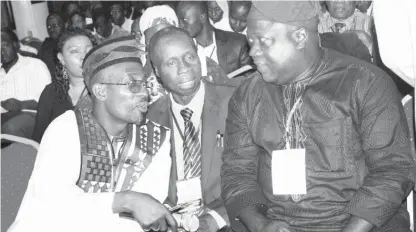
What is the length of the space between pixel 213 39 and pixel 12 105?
217 cm

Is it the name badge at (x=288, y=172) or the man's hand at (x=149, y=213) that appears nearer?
the man's hand at (x=149, y=213)

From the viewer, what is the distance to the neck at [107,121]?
8.32 feet

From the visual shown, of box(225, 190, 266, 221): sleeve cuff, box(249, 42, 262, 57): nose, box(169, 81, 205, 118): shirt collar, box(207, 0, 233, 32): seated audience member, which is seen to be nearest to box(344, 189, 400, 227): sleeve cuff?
box(225, 190, 266, 221): sleeve cuff

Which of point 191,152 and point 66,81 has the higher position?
point 66,81

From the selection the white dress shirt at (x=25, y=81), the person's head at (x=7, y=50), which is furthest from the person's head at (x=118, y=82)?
the person's head at (x=7, y=50)

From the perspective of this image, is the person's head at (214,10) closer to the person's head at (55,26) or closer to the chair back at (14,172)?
the person's head at (55,26)

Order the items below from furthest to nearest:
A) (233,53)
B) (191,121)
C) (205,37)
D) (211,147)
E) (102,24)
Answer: (102,24)
(205,37)
(233,53)
(191,121)
(211,147)

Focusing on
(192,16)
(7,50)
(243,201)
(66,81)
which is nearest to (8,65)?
(7,50)

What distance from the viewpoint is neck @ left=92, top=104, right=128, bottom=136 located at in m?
2.54

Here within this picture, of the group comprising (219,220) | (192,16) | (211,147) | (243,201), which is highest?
(192,16)

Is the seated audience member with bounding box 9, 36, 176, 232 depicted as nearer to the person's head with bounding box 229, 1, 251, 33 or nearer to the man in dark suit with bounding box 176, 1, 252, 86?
the man in dark suit with bounding box 176, 1, 252, 86

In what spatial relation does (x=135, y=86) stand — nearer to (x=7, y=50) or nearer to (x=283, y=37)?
(x=283, y=37)

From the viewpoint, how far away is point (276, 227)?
2234mm

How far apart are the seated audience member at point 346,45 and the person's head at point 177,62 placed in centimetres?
105
